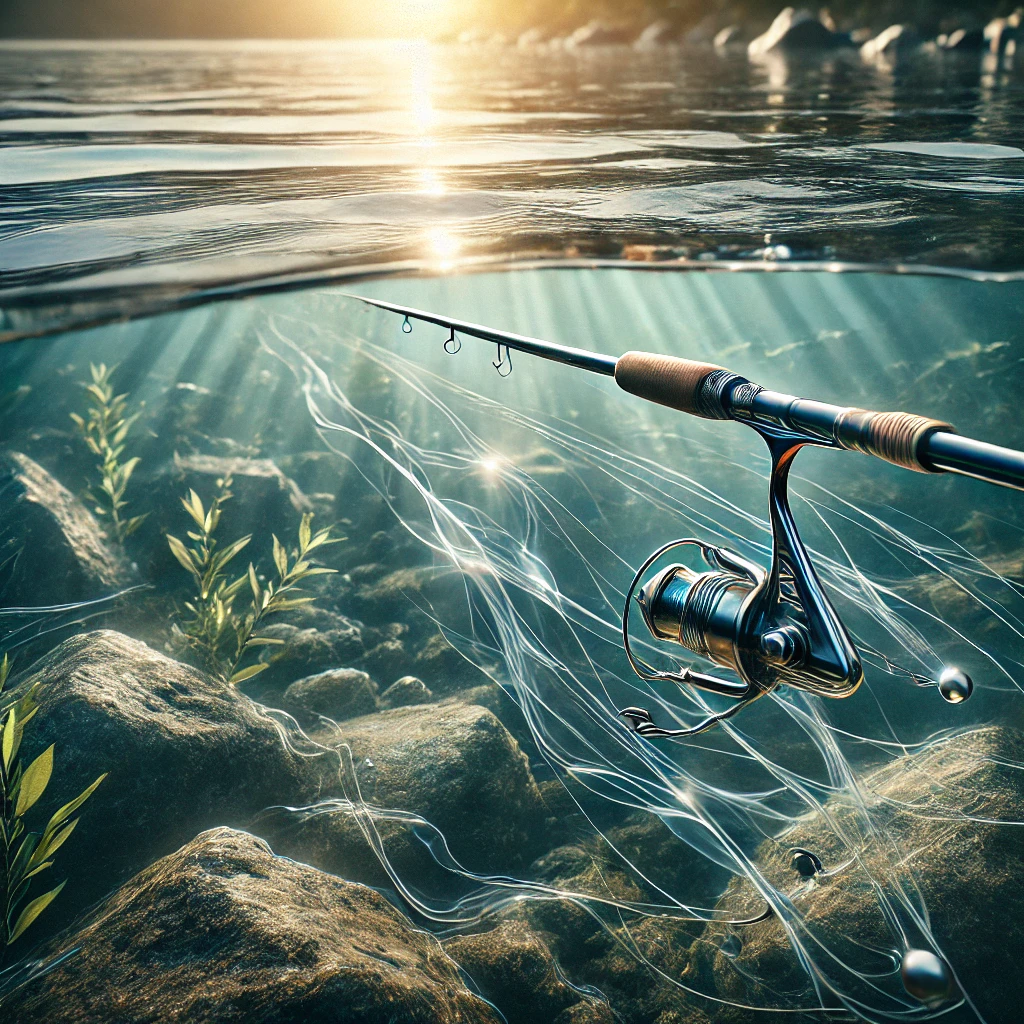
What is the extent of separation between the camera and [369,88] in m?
10.3

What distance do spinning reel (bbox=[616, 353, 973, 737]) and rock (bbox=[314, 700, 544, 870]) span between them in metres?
3.69

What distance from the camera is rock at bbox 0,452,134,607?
26.1ft

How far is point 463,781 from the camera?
5.47 metres

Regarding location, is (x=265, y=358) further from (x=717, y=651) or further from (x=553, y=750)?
(x=717, y=651)

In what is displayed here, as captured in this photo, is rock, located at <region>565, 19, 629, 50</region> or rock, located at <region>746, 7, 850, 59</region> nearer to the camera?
rock, located at <region>746, 7, 850, 59</region>

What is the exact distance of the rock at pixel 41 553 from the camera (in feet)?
26.1

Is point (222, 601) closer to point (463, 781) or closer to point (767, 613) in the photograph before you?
point (463, 781)

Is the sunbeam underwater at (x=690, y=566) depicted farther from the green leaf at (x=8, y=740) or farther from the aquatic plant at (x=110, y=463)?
the green leaf at (x=8, y=740)

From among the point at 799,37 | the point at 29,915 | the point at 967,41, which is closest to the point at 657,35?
the point at 799,37

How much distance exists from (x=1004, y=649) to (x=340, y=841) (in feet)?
19.6

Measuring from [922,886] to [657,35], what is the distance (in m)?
27.4

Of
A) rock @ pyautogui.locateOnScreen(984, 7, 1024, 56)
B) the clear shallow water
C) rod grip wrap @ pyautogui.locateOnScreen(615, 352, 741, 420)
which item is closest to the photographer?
rod grip wrap @ pyautogui.locateOnScreen(615, 352, 741, 420)

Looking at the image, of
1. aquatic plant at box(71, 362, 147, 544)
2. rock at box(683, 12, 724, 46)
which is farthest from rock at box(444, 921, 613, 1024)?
rock at box(683, 12, 724, 46)

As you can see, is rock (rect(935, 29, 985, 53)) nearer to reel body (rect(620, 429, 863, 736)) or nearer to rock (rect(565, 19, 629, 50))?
rock (rect(565, 19, 629, 50))
